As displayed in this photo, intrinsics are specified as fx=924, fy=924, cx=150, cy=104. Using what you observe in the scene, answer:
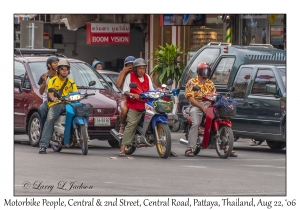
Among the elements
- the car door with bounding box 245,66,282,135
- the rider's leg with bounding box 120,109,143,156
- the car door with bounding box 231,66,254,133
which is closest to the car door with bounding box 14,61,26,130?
the rider's leg with bounding box 120,109,143,156

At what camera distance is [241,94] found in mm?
17609

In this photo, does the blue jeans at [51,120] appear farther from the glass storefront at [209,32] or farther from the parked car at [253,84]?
the glass storefront at [209,32]

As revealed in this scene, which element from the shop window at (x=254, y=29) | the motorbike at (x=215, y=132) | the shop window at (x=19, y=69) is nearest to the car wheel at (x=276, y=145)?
the motorbike at (x=215, y=132)

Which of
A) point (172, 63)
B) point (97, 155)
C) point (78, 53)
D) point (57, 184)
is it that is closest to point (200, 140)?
point (97, 155)

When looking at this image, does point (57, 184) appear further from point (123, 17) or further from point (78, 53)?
point (78, 53)

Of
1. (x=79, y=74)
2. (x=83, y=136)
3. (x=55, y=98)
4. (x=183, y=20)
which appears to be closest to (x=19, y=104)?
(x=79, y=74)

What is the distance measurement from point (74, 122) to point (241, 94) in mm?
3579

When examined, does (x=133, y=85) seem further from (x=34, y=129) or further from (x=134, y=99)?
(x=34, y=129)

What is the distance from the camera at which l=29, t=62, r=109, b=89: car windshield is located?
59.6ft

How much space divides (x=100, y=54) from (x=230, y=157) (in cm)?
2103

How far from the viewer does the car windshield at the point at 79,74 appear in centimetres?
1817

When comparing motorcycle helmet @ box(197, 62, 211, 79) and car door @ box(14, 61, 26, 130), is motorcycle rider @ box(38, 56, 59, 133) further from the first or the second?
motorcycle helmet @ box(197, 62, 211, 79)

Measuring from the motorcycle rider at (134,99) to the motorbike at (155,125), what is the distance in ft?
0.39

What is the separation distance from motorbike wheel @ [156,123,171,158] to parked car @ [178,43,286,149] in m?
2.26
